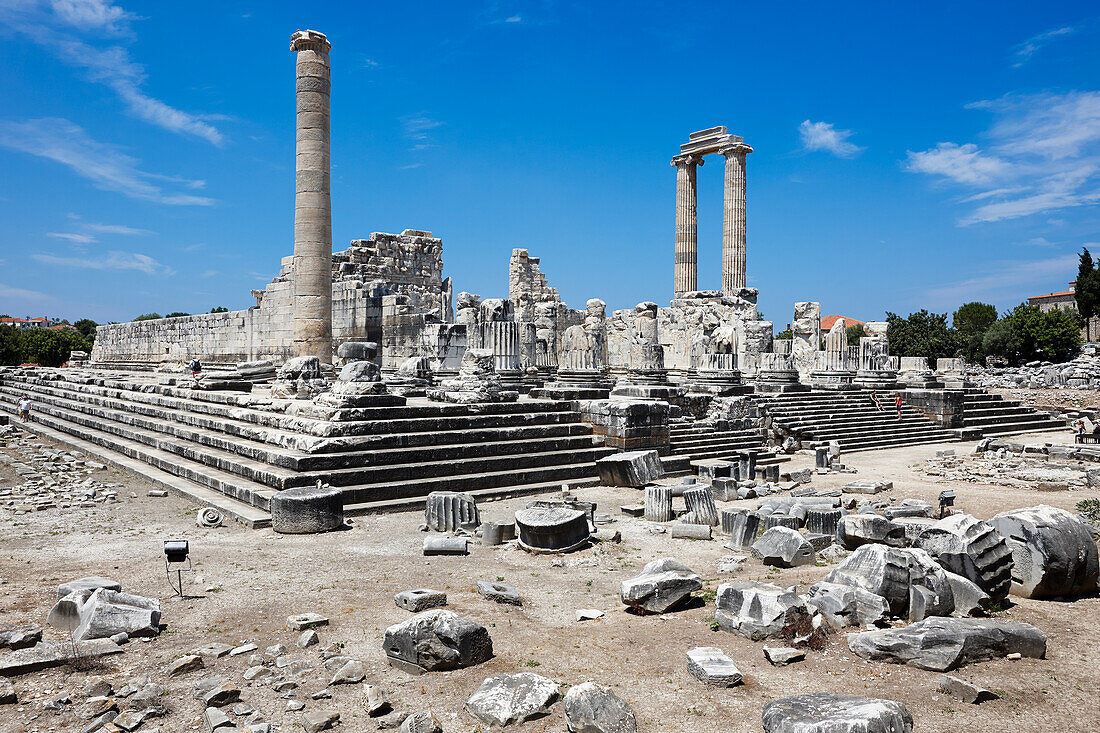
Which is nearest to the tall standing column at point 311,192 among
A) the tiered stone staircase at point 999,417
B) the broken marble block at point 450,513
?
the broken marble block at point 450,513

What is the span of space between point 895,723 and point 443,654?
2137mm

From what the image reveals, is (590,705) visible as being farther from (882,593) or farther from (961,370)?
(961,370)

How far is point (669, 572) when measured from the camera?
4.76 m

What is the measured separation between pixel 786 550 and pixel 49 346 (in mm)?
56654

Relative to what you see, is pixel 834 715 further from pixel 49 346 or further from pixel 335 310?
pixel 49 346

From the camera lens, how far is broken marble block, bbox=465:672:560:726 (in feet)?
10.6

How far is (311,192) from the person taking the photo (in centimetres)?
1545

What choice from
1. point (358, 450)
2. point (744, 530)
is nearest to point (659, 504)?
point (744, 530)

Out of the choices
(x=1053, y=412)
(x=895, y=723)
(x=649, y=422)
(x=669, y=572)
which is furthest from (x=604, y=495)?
(x=1053, y=412)

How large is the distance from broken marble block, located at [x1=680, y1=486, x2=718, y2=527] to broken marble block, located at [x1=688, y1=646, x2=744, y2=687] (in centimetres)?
367

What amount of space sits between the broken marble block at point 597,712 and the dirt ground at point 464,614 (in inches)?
5.3

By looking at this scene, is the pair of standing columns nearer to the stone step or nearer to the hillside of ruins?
the hillside of ruins

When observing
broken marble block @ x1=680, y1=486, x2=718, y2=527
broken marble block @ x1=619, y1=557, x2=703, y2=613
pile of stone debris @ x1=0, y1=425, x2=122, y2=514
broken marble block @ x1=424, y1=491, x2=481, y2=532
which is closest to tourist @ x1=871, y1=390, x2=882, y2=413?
broken marble block @ x1=680, y1=486, x2=718, y2=527

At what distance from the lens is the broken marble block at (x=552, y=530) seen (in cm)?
617
